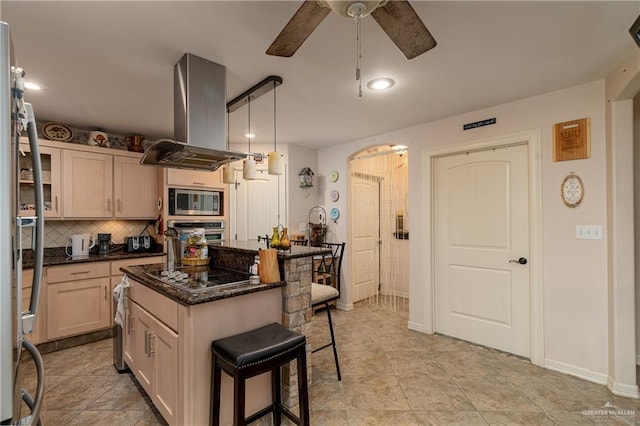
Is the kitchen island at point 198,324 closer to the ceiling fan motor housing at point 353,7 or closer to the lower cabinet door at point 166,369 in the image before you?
the lower cabinet door at point 166,369

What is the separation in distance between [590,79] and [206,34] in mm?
2968

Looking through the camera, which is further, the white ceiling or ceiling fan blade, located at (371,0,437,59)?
the white ceiling

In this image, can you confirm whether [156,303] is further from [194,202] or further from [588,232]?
[588,232]

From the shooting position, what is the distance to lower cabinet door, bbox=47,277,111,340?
120 inches

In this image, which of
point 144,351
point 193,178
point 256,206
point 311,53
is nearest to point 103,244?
point 193,178

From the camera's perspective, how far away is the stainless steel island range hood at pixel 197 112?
2.06 meters

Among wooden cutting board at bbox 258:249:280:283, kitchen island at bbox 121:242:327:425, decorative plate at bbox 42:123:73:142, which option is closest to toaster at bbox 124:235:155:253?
decorative plate at bbox 42:123:73:142

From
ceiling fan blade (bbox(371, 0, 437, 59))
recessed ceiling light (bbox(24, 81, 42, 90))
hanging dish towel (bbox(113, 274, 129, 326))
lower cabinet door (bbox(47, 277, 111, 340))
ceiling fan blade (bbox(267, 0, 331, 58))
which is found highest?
recessed ceiling light (bbox(24, 81, 42, 90))

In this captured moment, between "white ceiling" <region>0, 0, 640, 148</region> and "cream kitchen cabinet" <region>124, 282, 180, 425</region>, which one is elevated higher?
"white ceiling" <region>0, 0, 640, 148</region>

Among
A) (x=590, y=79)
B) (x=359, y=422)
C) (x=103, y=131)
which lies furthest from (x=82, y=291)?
(x=590, y=79)

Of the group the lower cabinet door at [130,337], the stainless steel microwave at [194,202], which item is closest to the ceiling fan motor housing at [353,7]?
the lower cabinet door at [130,337]

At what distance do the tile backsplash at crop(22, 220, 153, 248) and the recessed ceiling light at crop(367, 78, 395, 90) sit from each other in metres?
3.52

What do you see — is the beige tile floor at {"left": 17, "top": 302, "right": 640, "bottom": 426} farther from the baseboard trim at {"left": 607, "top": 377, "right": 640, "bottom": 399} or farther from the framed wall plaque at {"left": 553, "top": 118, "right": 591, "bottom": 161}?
the framed wall plaque at {"left": 553, "top": 118, "right": 591, "bottom": 161}

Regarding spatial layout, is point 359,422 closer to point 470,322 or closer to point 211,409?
point 211,409
